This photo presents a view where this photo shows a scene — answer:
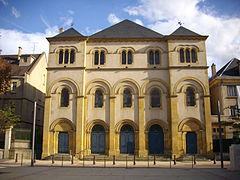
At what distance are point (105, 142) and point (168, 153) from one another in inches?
269

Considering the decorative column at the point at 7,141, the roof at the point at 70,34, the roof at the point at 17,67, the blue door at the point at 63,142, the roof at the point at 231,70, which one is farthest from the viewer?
the roof at the point at 17,67

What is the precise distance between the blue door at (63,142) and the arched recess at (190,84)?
1305 cm

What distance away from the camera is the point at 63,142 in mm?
27812

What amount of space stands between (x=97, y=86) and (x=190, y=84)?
412 inches

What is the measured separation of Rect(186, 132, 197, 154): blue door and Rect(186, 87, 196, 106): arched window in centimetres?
327

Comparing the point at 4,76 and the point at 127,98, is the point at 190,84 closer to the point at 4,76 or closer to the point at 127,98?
the point at 127,98

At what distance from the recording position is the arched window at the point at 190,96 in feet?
91.2

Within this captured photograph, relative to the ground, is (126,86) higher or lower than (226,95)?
higher

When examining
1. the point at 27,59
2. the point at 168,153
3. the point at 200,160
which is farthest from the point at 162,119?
the point at 27,59

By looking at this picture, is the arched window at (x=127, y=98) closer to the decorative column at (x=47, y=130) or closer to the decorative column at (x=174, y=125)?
the decorative column at (x=174, y=125)

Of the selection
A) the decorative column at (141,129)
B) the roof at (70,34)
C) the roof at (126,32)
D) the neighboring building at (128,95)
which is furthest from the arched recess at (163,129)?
the roof at (70,34)

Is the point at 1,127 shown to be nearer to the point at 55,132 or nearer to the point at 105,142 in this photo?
the point at 55,132

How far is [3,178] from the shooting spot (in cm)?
1306

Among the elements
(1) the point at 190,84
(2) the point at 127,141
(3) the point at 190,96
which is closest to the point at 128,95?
(2) the point at 127,141
